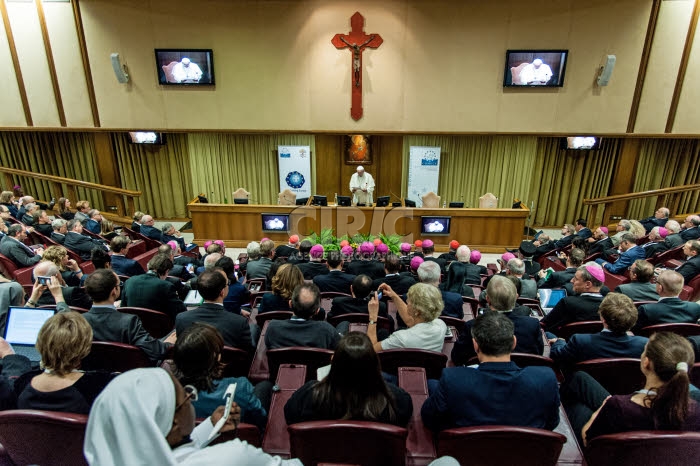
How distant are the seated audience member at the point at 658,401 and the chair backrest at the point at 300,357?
1.40m

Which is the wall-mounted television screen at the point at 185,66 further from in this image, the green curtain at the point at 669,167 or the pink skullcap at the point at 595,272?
the green curtain at the point at 669,167

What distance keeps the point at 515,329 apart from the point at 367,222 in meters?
5.43

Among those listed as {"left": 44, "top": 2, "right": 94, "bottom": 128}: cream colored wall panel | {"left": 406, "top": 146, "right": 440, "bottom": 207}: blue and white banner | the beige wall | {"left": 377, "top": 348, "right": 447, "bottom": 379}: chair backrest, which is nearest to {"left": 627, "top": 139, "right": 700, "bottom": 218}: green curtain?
the beige wall

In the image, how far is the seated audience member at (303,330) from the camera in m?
2.74

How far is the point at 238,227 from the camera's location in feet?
27.1

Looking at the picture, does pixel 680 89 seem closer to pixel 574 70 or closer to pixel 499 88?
pixel 574 70

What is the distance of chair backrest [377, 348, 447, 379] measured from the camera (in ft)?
8.40

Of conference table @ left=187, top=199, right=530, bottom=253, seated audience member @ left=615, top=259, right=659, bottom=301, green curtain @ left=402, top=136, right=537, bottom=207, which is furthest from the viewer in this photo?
green curtain @ left=402, top=136, right=537, bottom=207

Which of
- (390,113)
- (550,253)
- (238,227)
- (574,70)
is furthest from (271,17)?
(550,253)

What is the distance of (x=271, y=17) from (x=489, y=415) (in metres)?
7.73

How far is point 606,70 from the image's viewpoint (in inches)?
293

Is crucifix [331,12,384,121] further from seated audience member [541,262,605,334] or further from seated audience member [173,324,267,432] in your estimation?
seated audience member [173,324,267,432]

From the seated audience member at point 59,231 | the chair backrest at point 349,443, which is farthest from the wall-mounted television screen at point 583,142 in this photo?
the seated audience member at point 59,231

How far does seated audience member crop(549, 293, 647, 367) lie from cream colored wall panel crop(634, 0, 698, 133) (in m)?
6.96
